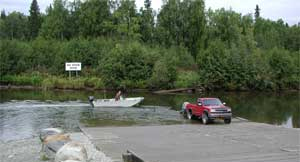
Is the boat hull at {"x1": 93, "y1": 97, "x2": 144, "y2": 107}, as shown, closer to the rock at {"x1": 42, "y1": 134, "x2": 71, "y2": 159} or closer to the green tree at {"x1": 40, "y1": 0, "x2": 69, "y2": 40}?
the rock at {"x1": 42, "y1": 134, "x2": 71, "y2": 159}

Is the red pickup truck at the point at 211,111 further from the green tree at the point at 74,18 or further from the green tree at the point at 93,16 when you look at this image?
the green tree at the point at 74,18

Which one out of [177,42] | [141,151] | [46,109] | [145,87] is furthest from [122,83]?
[141,151]

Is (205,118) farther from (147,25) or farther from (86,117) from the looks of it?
(147,25)

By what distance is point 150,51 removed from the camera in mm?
101375

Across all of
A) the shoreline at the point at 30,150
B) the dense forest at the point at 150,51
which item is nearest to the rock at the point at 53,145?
the shoreline at the point at 30,150

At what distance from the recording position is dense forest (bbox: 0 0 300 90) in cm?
9462

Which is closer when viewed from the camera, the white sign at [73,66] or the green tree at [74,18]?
the white sign at [73,66]

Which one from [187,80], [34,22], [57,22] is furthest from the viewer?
[34,22]

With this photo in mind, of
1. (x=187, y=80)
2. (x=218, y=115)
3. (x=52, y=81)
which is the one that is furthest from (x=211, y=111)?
(x=52, y=81)

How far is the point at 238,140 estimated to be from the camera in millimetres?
26234

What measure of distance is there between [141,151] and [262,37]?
4850 inches

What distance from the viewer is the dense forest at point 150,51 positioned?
94625 mm

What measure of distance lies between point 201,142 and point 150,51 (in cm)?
7641

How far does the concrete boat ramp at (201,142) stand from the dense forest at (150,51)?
2335 inches
